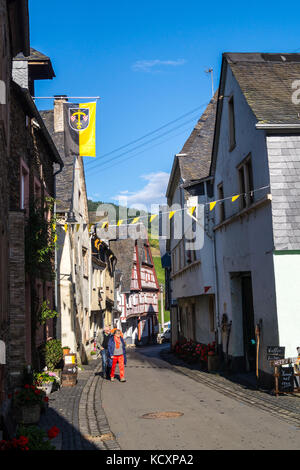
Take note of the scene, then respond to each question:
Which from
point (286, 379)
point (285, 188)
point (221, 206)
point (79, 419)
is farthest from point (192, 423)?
point (221, 206)

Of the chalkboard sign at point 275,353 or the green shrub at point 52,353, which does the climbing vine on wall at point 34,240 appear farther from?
the chalkboard sign at point 275,353

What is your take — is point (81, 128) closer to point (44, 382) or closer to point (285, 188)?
point (285, 188)

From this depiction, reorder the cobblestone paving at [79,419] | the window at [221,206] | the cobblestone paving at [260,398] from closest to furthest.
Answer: the cobblestone paving at [79,419]
the cobblestone paving at [260,398]
the window at [221,206]

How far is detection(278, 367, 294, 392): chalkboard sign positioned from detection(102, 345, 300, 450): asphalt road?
4.15 feet

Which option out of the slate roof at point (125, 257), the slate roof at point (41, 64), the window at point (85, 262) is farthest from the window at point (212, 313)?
the slate roof at point (125, 257)

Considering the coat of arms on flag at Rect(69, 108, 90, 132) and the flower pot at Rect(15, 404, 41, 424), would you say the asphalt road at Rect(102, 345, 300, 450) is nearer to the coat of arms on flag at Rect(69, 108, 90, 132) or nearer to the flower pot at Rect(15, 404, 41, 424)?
the flower pot at Rect(15, 404, 41, 424)

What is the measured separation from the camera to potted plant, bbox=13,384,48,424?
399 inches

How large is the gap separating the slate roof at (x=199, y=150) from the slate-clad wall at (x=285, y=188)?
38.8 ft

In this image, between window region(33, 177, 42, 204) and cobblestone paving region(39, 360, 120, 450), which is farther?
window region(33, 177, 42, 204)

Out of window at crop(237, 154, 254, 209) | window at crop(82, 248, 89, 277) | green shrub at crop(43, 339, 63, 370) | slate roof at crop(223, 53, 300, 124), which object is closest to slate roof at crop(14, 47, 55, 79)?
slate roof at crop(223, 53, 300, 124)

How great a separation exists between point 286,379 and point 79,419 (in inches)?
198

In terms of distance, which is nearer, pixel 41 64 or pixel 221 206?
pixel 41 64

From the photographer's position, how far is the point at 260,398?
12.7m

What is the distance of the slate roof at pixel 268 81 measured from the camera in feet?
47.6
